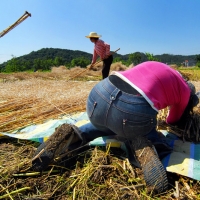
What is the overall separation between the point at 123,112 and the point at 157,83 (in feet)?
0.91

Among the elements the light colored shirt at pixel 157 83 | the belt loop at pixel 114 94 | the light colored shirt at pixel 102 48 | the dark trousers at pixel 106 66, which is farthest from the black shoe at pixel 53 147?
the light colored shirt at pixel 102 48

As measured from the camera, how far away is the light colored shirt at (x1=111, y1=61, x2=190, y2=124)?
Result: 4.44 feet

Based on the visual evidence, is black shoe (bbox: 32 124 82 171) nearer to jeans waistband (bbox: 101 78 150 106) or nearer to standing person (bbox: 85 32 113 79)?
jeans waistband (bbox: 101 78 150 106)

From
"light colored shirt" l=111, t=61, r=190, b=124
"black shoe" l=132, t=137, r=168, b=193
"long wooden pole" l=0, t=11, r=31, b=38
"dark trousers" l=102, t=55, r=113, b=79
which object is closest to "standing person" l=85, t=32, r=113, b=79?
"dark trousers" l=102, t=55, r=113, b=79

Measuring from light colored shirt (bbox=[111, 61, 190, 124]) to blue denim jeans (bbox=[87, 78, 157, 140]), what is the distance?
0.05 metres

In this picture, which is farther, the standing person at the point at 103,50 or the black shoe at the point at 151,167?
the standing person at the point at 103,50

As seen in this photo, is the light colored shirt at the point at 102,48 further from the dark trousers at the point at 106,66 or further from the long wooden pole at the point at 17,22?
the long wooden pole at the point at 17,22

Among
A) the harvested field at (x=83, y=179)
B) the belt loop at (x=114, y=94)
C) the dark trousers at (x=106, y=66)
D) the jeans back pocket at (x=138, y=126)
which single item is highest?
the dark trousers at (x=106, y=66)

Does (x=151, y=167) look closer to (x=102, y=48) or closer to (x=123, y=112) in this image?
(x=123, y=112)

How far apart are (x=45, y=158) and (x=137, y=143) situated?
594 millimetres

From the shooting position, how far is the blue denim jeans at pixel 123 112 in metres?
1.35

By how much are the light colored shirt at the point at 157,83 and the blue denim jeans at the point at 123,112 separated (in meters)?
0.05

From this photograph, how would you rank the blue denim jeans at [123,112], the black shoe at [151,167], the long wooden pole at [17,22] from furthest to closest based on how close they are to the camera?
1. the long wooden pole at [17,22]
2. the blue denim jeans at [123,112]
3. the black shoe at [151,167]

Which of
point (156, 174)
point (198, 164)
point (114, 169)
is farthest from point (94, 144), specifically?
point (198, 164)
